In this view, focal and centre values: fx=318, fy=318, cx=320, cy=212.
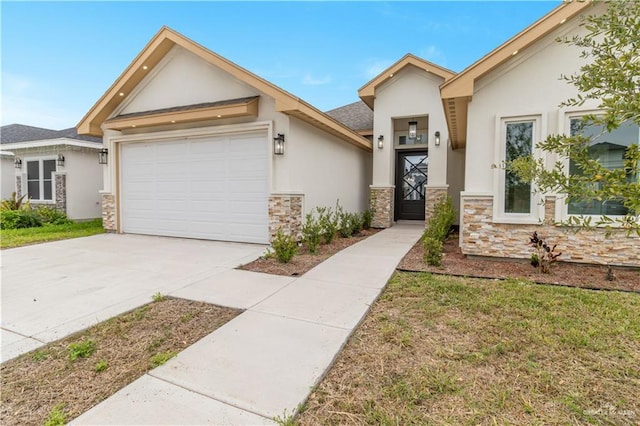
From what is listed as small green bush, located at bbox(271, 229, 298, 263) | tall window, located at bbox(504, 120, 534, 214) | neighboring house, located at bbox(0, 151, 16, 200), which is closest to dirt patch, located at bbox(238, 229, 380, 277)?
small green bush, located at bbox(271, 229, 298, 263)

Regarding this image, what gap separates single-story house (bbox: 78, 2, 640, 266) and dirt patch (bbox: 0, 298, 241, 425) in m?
4.29

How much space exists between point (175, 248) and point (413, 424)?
22.9 feet

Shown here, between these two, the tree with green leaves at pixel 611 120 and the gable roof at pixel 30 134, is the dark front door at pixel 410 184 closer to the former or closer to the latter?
the tree with green leaves at pixel 611 120

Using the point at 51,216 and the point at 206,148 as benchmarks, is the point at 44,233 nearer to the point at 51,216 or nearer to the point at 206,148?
the point at 51,216

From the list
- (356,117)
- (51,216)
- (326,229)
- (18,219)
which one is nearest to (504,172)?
(326,229)

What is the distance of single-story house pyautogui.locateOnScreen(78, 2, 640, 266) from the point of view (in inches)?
226

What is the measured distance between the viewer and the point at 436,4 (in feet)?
34.3

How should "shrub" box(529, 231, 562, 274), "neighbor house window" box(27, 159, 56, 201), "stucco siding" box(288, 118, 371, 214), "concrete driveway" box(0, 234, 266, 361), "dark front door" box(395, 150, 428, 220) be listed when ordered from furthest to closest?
"neighbor house window" box(27, 159, 56, 201), "dark front door" box(395, 150, 428, 220), "stucco siding" box(288, 118, 371, 214), "shrub" box(529, 231, 562, 274), "concrete driveway" box(0, 234, 266, 361)

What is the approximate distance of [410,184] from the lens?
13133 mm

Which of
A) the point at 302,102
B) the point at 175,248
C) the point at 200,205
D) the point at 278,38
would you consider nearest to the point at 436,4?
the point at 278,38

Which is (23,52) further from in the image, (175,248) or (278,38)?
(175,248)

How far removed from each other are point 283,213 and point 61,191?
10.5 metres

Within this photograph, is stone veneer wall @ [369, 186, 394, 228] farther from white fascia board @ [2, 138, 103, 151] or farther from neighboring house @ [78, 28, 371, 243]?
A: white fascia board @ [2, 138, 103, 151]

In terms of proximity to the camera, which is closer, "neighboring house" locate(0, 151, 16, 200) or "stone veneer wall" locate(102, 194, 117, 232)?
"stone veneer wall" locate(102, 194, 117, 232)
